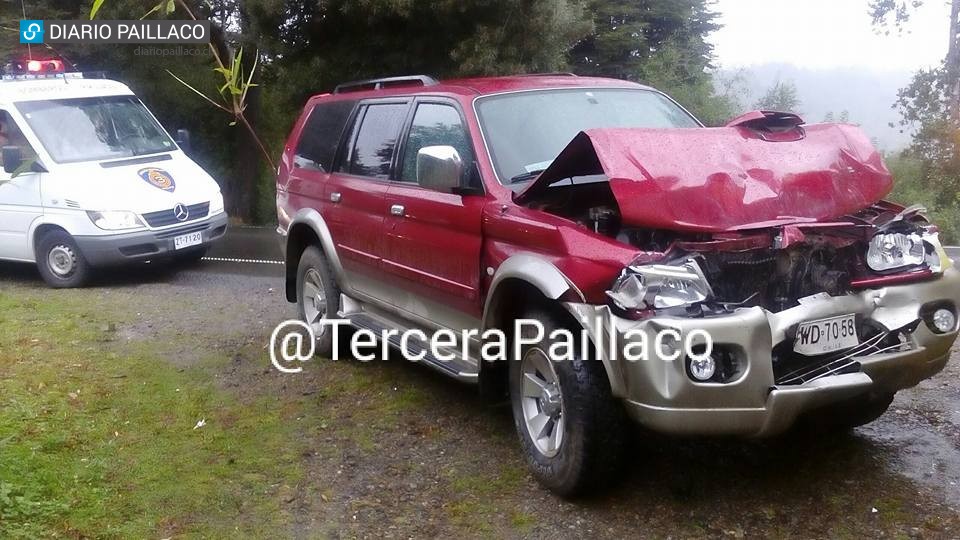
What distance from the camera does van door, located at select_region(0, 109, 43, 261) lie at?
31.8 feet

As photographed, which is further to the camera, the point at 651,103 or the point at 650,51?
the point at 650,51

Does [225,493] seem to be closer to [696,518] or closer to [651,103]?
[696,518]

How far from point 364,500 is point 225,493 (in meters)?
0.68

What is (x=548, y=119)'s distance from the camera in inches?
201

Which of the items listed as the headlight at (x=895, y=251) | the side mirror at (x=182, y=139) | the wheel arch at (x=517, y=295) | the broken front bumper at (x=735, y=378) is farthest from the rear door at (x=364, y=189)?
the side mirror at (x=182, y=139)

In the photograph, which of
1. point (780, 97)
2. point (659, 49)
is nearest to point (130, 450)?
point (780, 97)

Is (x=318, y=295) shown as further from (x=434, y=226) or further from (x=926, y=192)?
(x=926, y=192)

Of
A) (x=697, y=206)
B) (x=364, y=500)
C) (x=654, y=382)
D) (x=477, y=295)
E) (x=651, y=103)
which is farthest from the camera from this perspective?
(x=651, y=103)

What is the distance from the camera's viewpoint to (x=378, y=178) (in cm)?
573

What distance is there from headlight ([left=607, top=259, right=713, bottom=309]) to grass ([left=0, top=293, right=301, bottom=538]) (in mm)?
1891

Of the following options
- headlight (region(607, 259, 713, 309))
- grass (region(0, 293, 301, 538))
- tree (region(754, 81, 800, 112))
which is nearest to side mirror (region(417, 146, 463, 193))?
headlight (region(607, 259, 713, 309))

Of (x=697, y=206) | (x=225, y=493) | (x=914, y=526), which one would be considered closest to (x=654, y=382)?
(x=697, y=206)

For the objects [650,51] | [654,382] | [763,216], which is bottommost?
[654,382]

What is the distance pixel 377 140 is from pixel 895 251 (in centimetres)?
318
